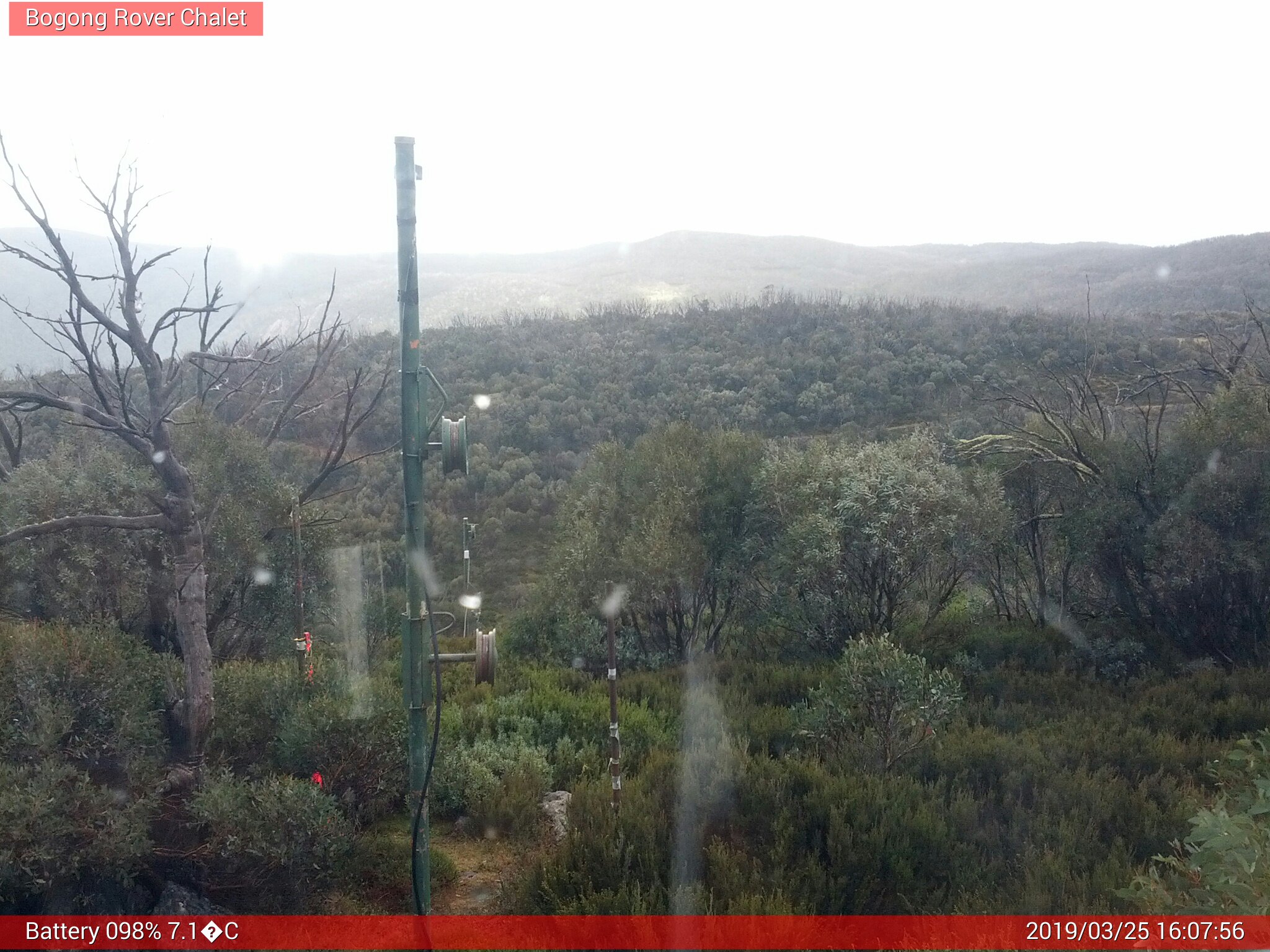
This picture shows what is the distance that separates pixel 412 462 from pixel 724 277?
7507 cm

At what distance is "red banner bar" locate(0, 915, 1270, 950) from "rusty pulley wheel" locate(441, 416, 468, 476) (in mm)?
3015

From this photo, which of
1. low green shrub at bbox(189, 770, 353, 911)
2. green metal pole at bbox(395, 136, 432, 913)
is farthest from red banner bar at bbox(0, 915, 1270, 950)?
green metal pole at bbox(395, 136, 432, 913)

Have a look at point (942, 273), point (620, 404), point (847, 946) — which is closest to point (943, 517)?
point (847, 946)

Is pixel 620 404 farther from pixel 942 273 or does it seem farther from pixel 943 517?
pixel 942 273

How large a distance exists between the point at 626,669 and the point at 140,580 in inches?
302

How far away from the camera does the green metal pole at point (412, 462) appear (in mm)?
5211

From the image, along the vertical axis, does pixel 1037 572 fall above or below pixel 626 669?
above

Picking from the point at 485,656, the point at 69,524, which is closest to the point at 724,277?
the point at 69,524

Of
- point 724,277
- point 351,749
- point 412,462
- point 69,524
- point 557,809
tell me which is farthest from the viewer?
point 724,277

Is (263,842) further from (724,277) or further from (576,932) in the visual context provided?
(724,277)

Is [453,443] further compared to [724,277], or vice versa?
[724,277]

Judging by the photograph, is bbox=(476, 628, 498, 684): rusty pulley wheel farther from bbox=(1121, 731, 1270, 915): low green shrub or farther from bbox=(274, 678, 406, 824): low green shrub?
bbox=(1121, 731, 1270, 915): low green shrub

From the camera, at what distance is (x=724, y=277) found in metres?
77.2

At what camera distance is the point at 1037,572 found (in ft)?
49.3
